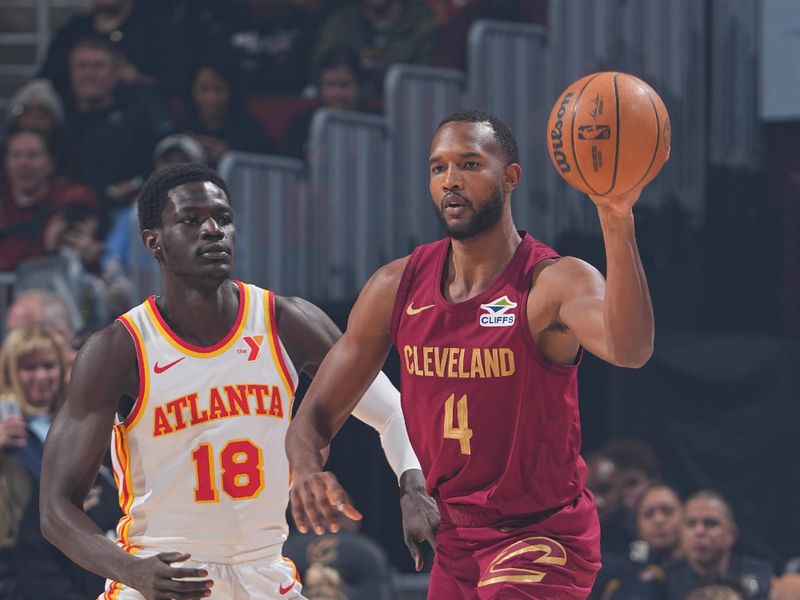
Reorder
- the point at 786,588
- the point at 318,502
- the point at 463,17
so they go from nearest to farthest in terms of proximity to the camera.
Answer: the point at 318,502, the point at 786,588, the point at 463,17

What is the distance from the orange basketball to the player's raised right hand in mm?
1227

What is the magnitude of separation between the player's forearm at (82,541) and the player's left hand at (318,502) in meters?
0.42

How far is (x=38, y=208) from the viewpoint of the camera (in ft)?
26.1

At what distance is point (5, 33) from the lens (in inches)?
372

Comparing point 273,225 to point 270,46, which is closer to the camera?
point 273,225

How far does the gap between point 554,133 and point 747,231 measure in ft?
14.6

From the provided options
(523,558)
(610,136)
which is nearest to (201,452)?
(523,558)

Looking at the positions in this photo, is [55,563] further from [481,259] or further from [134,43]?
[134,43]

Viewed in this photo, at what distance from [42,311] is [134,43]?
2216mm

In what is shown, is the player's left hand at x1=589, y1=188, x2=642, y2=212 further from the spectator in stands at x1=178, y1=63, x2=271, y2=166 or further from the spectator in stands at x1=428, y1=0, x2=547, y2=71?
the spectator in stands at x1=178, y1=63, x2=271, y2=166

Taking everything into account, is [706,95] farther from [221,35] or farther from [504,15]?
[221,35]

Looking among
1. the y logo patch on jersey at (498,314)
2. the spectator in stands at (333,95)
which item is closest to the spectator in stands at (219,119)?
the spectator in stands at (333,95)

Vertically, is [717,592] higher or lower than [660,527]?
lower

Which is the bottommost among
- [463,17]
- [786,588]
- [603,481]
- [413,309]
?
[786,588]
